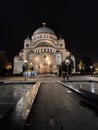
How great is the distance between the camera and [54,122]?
5.58 metres

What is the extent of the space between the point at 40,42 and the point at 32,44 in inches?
251

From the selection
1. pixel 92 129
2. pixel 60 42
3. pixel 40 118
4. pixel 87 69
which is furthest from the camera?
pixel 60 42

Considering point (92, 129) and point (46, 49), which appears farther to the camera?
point (46, 49)

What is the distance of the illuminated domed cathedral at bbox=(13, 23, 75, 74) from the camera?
78.9 metres

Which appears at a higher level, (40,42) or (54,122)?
(40,42)

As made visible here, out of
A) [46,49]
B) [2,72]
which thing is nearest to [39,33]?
[46,49]

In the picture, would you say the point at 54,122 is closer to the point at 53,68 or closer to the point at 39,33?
the point at 53,68

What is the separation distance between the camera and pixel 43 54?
257ft

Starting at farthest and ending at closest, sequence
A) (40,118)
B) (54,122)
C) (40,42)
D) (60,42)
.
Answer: (60,42) < (40,42) < (40,118) < (54,122)

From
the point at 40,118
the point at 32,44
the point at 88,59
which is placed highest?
the point at 32,44

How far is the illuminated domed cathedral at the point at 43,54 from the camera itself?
78.9 meters

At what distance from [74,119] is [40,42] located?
77856 millimetres

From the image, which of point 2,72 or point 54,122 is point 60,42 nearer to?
point 2,72

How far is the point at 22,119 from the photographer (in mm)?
4957
